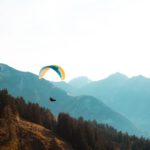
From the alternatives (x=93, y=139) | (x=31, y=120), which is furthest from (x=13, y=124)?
(x=93, y=139)

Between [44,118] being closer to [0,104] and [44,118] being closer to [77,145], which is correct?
[77,145]

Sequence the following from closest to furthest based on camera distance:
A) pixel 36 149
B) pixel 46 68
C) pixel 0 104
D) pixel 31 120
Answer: pixel 46 68 < pixel 36 149 < pixel 0 104 < pixel 31 120

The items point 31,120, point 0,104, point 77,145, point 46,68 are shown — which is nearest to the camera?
point 46,68

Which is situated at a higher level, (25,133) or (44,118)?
(44,118)

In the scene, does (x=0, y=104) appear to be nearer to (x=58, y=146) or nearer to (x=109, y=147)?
(x=58, y=146)

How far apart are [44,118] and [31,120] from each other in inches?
321

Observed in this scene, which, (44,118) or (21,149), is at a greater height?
(44,118)

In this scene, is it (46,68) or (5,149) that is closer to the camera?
(46,68)

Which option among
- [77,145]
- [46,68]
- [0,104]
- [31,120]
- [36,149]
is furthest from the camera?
[31,120]

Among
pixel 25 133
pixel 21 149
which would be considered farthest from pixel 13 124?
pixel 21 149

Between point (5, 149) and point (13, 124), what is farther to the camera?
point (13, 124)

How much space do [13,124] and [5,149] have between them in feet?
47.7

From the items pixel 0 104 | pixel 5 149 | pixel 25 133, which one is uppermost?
pixel 0 104

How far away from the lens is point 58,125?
132375mm
